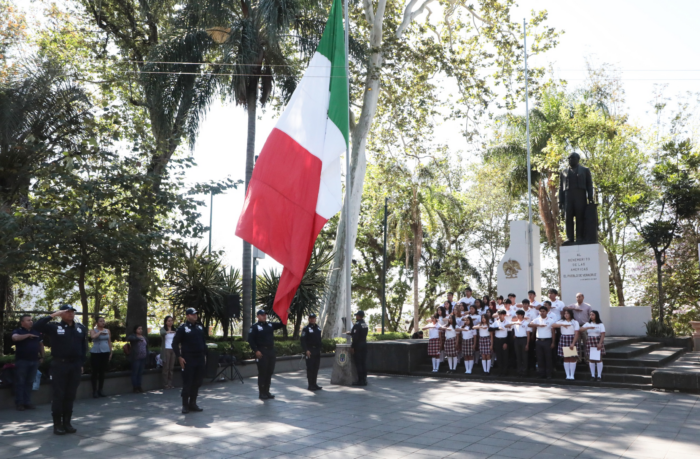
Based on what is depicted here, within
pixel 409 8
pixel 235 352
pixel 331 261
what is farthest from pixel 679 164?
pixel 235 352

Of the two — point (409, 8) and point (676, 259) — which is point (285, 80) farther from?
point (676, 259)

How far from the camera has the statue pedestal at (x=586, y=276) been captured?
17.7m

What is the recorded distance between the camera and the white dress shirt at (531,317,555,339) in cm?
1250

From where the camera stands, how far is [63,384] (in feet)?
26.5

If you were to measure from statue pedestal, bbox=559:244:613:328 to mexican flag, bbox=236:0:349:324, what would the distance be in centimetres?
1027

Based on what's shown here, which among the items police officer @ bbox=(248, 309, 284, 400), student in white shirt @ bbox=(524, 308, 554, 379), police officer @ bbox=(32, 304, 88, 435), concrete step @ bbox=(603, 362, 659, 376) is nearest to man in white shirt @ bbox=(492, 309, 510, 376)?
student in white shirt @ bbox=(524, 308, 554, 379)

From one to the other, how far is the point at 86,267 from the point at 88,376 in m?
2.48

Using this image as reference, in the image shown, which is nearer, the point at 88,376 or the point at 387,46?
the point at 88,376

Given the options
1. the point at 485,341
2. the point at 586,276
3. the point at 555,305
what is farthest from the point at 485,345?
the point at 586,276

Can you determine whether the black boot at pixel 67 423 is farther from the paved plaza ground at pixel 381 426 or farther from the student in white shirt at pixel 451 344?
the student in white shirt at pixel 451 344

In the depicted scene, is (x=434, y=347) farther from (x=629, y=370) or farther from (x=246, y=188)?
(x=246, y=188)

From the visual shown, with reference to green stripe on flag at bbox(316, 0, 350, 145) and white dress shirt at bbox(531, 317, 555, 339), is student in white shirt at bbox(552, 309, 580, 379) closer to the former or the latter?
white dress shirt at bbox(531, 317, 555, 339)

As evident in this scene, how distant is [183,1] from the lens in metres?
18.6

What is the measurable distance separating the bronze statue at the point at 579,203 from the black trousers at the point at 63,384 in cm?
1528
